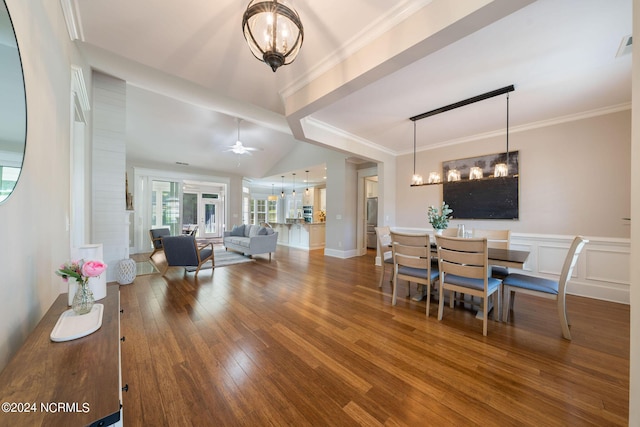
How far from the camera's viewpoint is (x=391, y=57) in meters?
1.84

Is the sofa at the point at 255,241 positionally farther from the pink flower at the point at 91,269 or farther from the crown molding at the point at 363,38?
the pink flower at the point at 91,269

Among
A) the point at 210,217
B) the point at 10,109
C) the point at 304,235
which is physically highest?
the point at 10,109

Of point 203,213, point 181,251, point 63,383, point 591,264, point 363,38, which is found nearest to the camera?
point 63,383

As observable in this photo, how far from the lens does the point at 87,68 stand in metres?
3.02

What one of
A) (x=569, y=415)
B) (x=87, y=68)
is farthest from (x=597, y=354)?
(x=87, y=68)

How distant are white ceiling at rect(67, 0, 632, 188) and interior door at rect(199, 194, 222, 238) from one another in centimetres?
593

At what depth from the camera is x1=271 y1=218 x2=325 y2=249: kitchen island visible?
7.18 meters

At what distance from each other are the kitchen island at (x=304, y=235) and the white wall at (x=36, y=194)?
5.77 metres

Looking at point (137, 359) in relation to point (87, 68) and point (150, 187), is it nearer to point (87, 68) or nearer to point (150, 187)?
point (87, 68)

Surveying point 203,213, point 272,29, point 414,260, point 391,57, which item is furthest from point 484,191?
point 203,213

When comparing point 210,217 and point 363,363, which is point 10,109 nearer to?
point 363,363

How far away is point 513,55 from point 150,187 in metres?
8.69

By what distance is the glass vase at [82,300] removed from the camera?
1125mm

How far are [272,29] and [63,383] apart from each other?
1.90m
